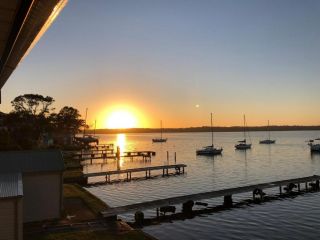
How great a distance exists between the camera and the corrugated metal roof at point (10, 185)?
22141 mm

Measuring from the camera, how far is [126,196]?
51.3 meters

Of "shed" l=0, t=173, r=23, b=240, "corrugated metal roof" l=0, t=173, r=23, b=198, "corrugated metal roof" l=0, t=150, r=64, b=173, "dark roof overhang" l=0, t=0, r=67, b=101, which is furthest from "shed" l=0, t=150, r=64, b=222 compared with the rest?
"dark roof overhang" l=0, t=0, r=67, b=101

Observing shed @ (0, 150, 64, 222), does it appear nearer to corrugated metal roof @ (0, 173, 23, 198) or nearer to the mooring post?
corrugated metal roof @ (0, 173, 23, 198)

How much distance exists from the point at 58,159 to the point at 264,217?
22.8 meters

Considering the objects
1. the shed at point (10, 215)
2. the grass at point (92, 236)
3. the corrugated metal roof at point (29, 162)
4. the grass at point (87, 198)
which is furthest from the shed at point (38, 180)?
the shed at point (10, 215)

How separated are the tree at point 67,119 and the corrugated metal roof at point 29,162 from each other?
326ft

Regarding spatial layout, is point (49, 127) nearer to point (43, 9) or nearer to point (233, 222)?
point (233, 222)

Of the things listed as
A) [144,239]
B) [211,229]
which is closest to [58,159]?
[144,239]

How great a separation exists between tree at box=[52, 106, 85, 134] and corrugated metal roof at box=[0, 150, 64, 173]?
9951cm

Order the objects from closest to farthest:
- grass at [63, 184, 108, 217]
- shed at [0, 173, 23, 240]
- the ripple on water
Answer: shed at [0, 173, 23, 240], the ripple on water, grass at [63, 184, 108, 217]

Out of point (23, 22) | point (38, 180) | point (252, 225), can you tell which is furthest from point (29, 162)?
point (23, 22)

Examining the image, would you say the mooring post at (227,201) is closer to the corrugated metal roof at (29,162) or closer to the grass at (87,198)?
the grass at (87,198)

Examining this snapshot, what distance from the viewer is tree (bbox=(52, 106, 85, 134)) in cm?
13012

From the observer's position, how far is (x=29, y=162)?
28891 millimetres
